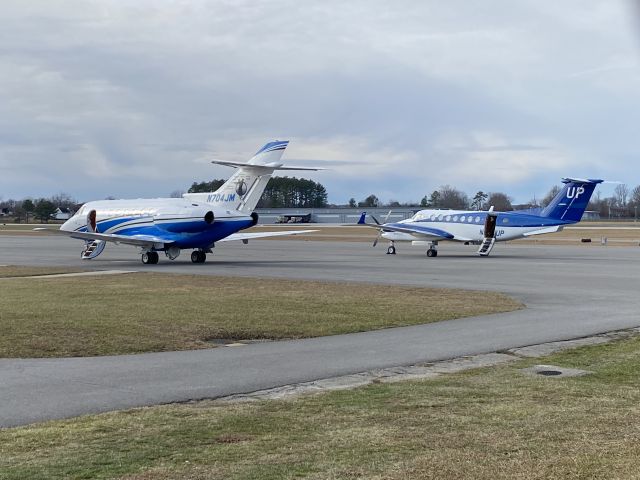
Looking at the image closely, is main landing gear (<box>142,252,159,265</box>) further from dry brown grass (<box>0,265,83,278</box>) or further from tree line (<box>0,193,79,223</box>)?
tree line (<box>0,193,79,223</box>)

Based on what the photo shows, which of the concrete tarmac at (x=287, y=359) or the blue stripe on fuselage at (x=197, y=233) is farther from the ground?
the blue stripe on fuselage at (x=197, y=233)

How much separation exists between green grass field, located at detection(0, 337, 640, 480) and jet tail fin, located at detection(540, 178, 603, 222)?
38978mm

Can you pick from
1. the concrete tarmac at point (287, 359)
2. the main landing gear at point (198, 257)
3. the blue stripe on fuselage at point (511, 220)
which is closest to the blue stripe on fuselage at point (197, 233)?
the main landing gear at point (198, 257)

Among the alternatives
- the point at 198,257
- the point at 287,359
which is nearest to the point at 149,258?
the point at 198,257

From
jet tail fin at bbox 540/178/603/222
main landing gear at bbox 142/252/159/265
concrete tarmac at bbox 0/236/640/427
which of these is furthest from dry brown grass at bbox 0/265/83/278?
jet tail fin at bbox 540/178/603/222

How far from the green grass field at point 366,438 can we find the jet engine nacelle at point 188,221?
28668 mm

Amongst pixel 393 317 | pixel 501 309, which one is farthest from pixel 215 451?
pixel 501 309

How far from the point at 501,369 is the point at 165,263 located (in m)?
30.3

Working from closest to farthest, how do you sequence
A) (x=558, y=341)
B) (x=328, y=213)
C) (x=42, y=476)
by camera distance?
(x=42, y=476) → (x=558, y=341) → (x=328, y=213)

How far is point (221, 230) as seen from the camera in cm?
3862

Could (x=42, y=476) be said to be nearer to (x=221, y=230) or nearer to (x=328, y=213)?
(x=221, y=230)

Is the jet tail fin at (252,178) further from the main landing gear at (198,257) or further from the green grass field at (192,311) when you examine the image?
the green grass field at (192,311)

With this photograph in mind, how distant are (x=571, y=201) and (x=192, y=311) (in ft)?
113

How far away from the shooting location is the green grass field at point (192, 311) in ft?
47.1
